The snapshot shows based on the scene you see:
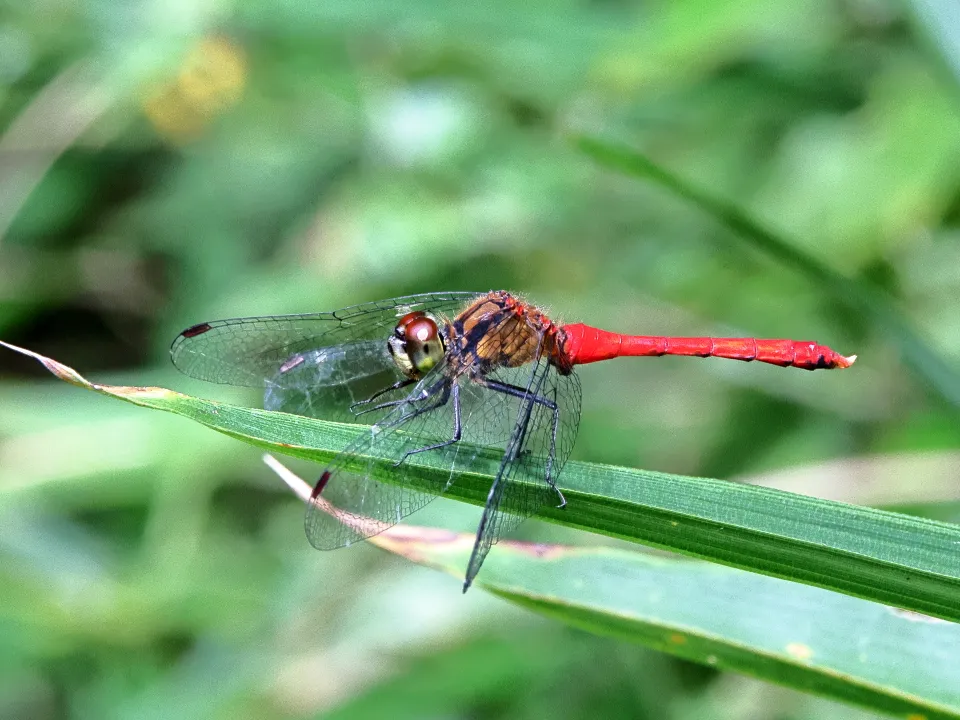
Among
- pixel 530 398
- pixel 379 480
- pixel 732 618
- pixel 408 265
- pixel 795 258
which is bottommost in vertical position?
pixel 408 265

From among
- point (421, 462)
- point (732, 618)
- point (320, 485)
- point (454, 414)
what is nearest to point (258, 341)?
point (454, 414)

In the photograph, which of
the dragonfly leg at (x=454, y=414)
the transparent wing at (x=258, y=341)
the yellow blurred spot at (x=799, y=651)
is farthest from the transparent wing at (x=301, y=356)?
the yellow blurred spot at (x=799, y=651)

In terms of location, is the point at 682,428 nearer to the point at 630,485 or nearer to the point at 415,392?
the point at 415,392

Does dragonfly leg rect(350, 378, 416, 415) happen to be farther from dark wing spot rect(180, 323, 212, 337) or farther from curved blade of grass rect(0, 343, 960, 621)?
curved blade of grass rect(0, 343, 960, 621)

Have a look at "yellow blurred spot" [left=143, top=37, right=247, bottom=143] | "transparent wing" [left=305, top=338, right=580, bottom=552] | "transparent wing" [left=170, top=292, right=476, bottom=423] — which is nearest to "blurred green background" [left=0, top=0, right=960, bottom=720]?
"yellow blurred spot" [left=143, top=37, right=247, bottom=143]

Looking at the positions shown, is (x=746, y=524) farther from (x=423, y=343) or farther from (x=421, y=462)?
(x=423, y=343)

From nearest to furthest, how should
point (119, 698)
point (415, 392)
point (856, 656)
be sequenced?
point (856, 656) < point (415, 392) < point (119, 698)

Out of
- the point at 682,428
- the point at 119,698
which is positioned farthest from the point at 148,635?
the point at 682,428
